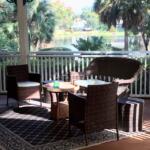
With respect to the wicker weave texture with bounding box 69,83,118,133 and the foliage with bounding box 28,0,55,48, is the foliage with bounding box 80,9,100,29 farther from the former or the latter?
the wicker weave texture with bounding box 69,83,118,133

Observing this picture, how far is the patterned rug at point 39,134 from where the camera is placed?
14.1 feet

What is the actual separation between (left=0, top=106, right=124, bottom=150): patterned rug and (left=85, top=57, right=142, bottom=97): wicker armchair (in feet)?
3.75

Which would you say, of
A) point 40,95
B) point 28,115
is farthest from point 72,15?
point 28,115

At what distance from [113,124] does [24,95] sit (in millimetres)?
2128

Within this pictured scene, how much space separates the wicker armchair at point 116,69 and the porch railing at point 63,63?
0.53 metres

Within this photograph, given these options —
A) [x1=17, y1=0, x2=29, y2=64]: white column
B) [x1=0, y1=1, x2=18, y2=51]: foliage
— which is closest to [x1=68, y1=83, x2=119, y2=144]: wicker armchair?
[x1=17, y1=0, x2=29, y2=64]: white column

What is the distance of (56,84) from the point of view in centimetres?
551

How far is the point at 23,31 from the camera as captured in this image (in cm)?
711

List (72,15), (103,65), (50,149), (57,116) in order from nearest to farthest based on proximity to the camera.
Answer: (50,149)
(57,116)
(103,65)
(72,15)

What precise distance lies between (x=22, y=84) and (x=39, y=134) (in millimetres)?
1619

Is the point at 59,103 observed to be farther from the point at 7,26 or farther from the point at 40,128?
the point at 7,26

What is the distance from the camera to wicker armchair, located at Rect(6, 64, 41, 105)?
5965 mm

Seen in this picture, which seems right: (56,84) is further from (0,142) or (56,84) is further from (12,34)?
(12,34)

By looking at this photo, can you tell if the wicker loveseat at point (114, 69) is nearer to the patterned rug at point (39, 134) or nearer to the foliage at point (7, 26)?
the patterned rug at point (39, 134)
